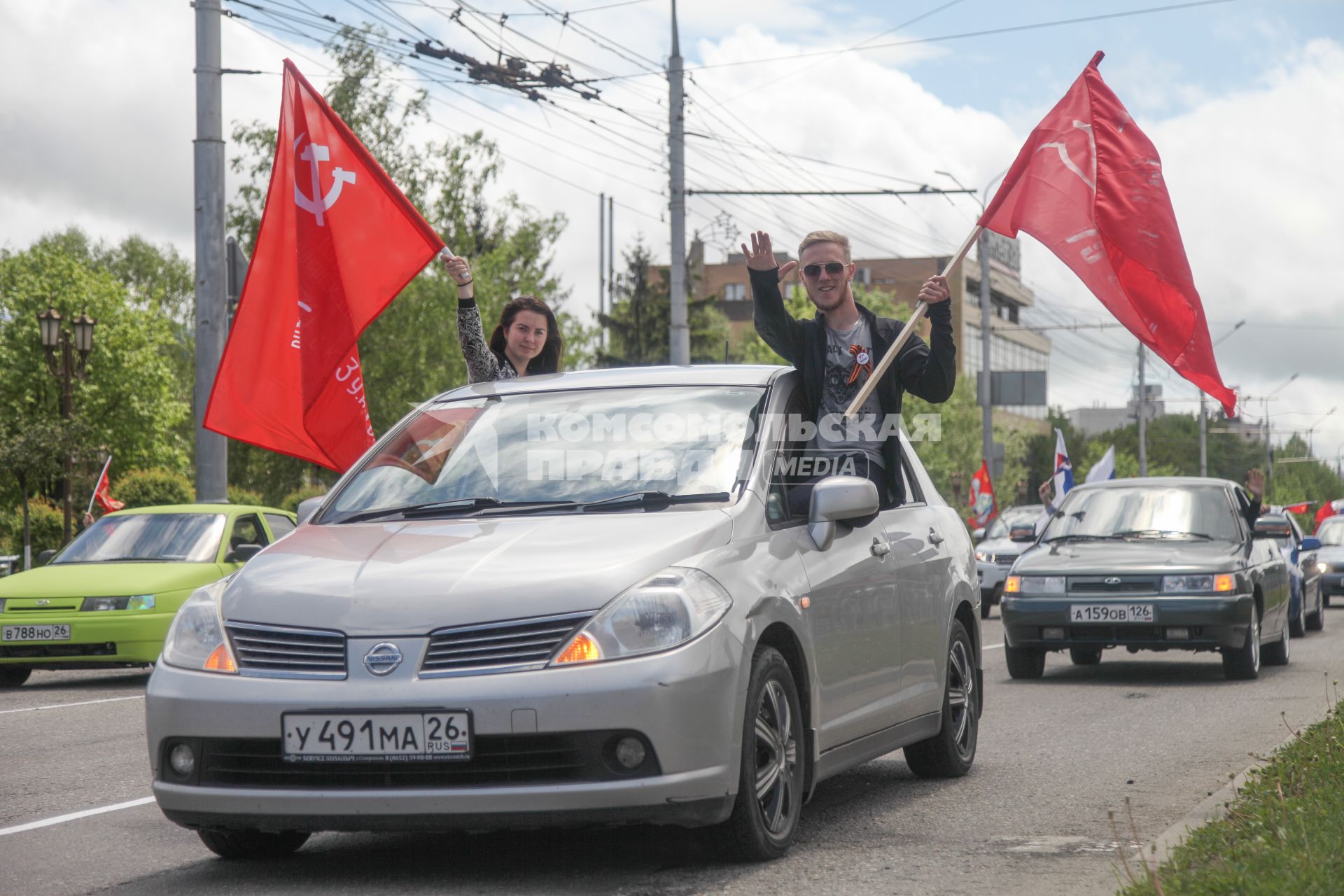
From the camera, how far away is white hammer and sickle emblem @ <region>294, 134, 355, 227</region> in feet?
34.0

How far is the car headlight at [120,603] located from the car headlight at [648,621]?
10.00 meters

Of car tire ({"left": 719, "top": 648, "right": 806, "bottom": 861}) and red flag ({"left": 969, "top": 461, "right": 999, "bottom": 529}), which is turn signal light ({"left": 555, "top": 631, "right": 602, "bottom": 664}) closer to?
car tire ({"left": 719, "top": 648, "right": 806, "bottom": 861})

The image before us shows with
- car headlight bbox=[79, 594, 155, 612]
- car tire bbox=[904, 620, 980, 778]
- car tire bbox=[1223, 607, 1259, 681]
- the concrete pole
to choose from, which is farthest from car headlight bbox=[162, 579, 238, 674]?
the concrete pole

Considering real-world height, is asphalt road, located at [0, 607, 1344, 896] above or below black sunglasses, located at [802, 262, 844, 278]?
below

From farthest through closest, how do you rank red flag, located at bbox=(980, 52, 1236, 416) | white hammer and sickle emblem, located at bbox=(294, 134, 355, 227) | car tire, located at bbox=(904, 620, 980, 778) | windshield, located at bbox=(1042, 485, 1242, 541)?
windshield, located at bbox=(1042, 485, 1242, 541) → white hammer and sickle emblem, located at bbox=(294, 134, 355, 227) → red flag, located at bbox=(980, 52, 1236, 416) → car tire, located at bbox=(904, 620, 980, 778)

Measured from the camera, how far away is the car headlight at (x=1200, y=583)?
13.4m

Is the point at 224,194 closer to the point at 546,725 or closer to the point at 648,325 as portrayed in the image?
the point at 546,725

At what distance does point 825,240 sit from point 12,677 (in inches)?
398

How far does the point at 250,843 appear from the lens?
19.4 feet

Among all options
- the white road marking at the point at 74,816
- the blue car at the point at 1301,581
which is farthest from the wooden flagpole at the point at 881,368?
the blue car at the point at 1301,581

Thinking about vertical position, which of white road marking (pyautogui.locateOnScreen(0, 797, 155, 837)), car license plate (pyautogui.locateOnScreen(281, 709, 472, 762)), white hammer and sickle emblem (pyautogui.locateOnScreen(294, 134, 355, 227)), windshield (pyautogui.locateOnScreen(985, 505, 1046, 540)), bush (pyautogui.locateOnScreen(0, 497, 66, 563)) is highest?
white hammer and sickle emblem (pyautogui.locateOnScreen(294, 134, 355, 227))

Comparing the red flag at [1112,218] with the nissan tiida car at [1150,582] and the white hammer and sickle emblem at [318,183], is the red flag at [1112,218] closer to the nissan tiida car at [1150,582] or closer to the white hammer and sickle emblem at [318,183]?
the white hammer and sickle emblem at [318,183]

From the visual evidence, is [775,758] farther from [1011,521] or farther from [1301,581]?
[1011,521]

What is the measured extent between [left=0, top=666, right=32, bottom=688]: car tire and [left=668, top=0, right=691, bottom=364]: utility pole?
37.1 ft
